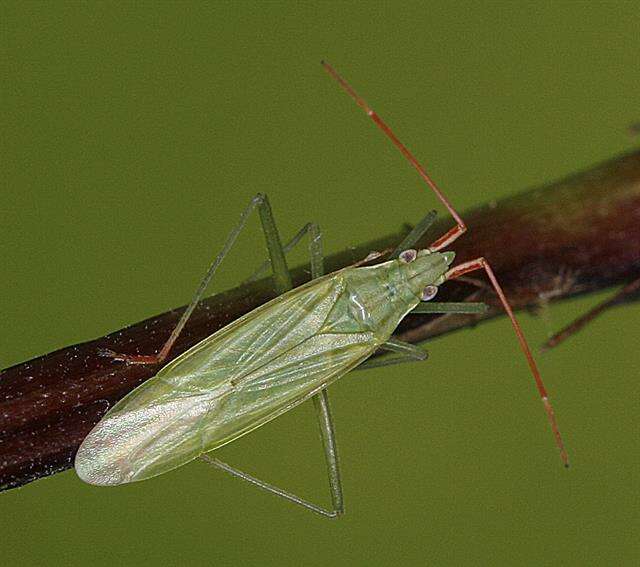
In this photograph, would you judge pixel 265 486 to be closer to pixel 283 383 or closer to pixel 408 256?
pixel 283 383

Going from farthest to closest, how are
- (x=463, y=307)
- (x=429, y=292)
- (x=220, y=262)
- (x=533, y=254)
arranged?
(x=429, y=292)
(x=220, y=262)
(x=463, y=307)
(x=533, y=254)

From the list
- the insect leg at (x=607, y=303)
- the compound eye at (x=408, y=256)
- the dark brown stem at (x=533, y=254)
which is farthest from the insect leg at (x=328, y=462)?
the insect leg at (x=607, y=303)

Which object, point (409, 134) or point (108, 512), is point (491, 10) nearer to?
point (409, 134)

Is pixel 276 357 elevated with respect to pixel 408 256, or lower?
lower

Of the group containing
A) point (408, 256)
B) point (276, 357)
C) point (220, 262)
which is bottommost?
point (276, 357)

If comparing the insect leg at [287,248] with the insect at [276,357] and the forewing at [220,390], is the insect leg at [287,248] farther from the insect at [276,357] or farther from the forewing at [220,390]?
the forewing at [220,390]

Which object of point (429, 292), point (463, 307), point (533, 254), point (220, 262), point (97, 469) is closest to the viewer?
point (97, 469)

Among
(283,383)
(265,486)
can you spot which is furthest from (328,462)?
(283,383)

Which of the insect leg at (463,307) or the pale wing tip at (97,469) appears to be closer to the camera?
the pale wing tip at (97,469)
